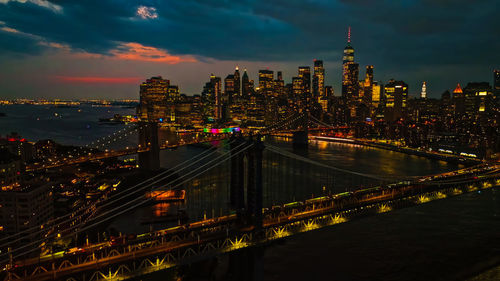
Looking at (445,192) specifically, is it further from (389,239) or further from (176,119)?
(176,119)

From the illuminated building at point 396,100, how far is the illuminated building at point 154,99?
6648 centimetres

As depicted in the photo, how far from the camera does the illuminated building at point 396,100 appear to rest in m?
117

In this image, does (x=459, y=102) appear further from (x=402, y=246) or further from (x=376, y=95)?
(x=402, y=246)

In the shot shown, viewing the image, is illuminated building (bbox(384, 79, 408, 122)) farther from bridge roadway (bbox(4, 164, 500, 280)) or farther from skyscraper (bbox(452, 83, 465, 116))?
bridge roadway (bbox(4, 164, 500, 280))

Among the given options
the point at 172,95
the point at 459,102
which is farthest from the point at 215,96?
the point at 459,102

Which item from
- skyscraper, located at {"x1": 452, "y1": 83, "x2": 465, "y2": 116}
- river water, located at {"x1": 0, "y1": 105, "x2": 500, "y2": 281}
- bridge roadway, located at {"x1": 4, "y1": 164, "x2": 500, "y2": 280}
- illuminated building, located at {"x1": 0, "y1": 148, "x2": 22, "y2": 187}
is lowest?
river water, located at {"x1": 0, "y1": 105, "x2": 500, "y2": 281}

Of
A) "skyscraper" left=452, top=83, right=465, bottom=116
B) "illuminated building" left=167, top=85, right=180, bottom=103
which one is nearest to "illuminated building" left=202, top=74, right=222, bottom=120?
"illuminated building" left=167, top=85, right=180, bottom=103

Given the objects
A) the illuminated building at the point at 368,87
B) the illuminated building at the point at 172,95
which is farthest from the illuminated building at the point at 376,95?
the illuminated building at the point at 172,95

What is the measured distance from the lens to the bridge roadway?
35.8 feet

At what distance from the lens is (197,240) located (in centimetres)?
1290

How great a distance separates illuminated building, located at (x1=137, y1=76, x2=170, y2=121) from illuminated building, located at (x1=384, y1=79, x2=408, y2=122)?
6648 centimetres

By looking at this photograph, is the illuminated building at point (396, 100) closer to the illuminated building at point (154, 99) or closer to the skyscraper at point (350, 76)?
the skyscraper at point (350, 76)

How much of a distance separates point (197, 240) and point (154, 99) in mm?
98808

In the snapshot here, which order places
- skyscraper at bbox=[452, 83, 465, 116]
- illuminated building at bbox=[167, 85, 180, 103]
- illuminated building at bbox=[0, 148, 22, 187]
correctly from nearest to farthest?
illuminated building at bbox=[0, 148, 22, 187] < illuminated building at bbox=[167, 85, 180, 103] < skyscraper at bbox=[452, 83, 465, 116]
